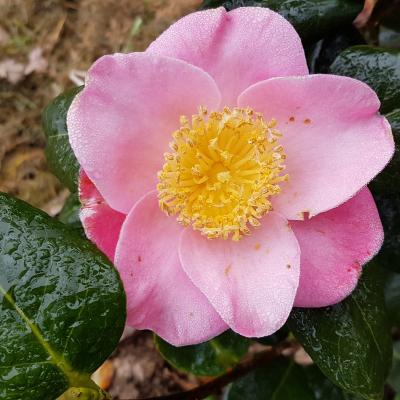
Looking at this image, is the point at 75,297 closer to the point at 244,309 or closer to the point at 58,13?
the point at 244,309

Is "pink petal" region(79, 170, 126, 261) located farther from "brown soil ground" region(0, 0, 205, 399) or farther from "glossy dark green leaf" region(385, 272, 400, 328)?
"brown soil ground" region(0, 0, 205, 399)

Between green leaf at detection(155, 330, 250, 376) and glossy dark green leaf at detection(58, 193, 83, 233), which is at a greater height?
glossy dark green leaf at detection(58, 193, 83, 233)

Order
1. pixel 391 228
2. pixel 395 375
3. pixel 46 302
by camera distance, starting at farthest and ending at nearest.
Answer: pixel 395 375
pixel 391 228
pixel 46 302

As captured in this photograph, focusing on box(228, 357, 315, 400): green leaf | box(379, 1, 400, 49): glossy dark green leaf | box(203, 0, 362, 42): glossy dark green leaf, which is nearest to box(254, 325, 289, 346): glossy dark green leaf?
box(228, 357, 315, 400): green leaf

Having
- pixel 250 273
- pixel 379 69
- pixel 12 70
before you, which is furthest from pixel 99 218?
pixel 12 70

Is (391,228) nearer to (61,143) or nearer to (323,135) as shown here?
(323,135)

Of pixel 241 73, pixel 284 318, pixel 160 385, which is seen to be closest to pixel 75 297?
pixel 284 318

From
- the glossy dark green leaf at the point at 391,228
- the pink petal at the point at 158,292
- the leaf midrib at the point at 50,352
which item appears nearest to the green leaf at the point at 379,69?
the glossy dark green leaf at the point at 391,228
